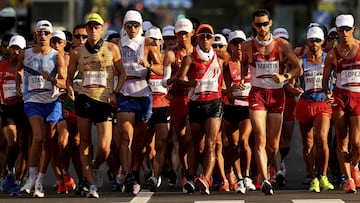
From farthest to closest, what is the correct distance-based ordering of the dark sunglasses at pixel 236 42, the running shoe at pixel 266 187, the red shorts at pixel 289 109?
the red shorts at pixel 289 109 < the dark sunglasses at pixel 236 42 < the running shoe at pixel 266 187

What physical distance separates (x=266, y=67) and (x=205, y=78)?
863 mm

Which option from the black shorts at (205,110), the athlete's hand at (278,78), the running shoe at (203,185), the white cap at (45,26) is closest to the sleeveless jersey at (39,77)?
the white cap at (45,26)

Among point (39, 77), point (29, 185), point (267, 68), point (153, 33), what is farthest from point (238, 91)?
point (29, 185)

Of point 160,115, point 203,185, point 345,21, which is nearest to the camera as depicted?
point 203,185

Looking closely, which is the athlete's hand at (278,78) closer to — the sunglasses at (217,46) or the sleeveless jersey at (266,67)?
the sleeveless jersey at (266,67)

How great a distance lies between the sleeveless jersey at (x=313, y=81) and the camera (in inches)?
811

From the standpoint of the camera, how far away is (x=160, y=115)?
20.4 metres

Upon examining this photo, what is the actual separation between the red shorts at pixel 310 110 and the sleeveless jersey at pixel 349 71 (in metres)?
0.79

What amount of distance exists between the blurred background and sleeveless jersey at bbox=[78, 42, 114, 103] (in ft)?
28.2

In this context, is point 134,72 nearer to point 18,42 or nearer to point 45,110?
point 45,110

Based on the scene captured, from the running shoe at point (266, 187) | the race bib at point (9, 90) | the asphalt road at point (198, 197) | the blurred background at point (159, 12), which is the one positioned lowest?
the asphalt road at point (198, 197)

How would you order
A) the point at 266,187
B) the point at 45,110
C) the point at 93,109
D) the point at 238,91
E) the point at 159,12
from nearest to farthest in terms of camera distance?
1. the point at 266,187
2. the point at 93,109
3. the point at 45,110
4. the point at 238,91
5. the point at 159,12

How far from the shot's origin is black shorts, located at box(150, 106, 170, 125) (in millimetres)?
20328

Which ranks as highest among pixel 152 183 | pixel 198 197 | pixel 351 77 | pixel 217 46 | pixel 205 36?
pixel 205 36
